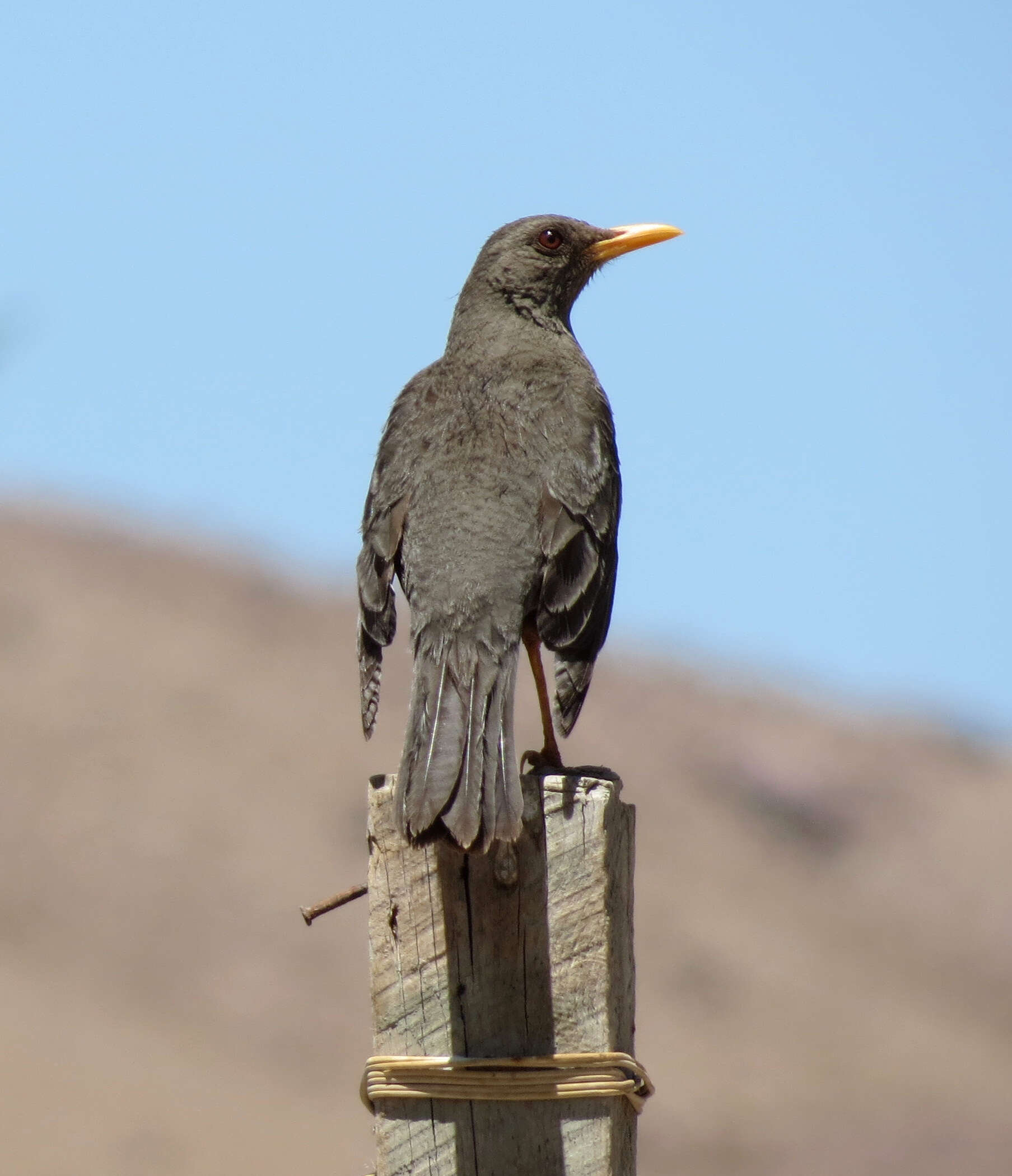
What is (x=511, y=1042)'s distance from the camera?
3609mm

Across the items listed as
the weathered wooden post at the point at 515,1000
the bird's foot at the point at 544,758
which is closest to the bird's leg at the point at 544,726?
the bird's foot at the point at 544,758

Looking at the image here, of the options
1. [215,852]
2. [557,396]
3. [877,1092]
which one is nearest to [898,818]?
[877,1092]

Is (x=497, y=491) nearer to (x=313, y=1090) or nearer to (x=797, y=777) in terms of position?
(x=313, y=1090)

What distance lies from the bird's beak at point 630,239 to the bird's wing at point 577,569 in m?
1.92

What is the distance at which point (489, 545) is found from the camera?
16.1ft

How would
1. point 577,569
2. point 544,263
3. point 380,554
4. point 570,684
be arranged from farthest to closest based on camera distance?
1. point 544,263
2. point 380,554
3. point 577,569
4. point 570,684

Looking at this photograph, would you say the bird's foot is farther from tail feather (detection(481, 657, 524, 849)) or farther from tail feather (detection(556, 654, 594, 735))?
tail feather (detection(481, 657, 524, 849))

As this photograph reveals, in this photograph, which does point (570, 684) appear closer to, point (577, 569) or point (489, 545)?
point (577, 569)

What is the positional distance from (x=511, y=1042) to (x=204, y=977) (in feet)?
63.4

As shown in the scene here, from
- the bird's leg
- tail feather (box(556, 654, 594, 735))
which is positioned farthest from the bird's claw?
tail feather (box(556, 654, 594, 735))

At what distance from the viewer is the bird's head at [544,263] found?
21.6 feet

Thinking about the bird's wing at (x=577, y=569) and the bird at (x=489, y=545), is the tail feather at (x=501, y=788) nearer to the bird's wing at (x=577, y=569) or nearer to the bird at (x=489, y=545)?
the bird at (x=489, y=545)

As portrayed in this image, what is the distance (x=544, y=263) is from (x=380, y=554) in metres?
2.06

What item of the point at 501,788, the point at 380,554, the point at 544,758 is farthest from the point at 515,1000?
the point at 380,554
